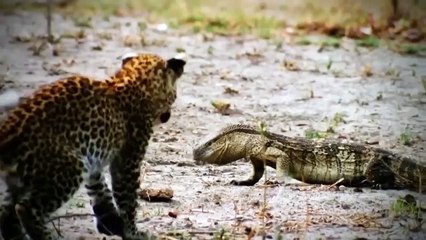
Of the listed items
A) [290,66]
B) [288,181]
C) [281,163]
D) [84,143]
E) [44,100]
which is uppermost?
[44,100]

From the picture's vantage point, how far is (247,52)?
51.2 ft

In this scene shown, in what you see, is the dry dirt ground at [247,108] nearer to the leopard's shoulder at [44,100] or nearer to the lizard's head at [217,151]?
the lizard's head at [217,151]

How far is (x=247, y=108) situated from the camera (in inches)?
473

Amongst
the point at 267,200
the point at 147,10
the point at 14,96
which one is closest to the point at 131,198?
the point at 267,200

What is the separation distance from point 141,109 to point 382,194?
96.9 inches

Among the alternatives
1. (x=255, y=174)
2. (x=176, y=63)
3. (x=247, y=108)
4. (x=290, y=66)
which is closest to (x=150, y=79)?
(x=176, y=63)

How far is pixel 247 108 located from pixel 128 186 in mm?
5064

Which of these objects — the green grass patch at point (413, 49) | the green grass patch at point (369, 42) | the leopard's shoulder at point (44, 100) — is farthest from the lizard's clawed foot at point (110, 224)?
the green grass patch at point (369, 42)

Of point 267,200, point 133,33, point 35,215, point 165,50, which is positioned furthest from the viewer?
point 133,33

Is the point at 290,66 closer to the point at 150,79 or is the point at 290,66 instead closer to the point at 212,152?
the point at 212,152

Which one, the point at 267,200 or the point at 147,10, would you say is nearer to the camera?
the point at 267,200

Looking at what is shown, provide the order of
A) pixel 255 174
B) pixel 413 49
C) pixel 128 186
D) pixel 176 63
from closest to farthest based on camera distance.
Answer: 1. pixel 128 186
2. pixel 176 63
3. pixel 255 174
4. pixel 413 49

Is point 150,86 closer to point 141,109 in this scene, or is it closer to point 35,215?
point 141,109

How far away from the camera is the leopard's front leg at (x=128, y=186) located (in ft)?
23.2
